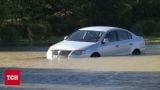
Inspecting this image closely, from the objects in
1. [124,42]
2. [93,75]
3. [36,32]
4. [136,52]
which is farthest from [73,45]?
[36,32]

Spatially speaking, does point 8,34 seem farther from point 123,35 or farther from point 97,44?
point 97,44

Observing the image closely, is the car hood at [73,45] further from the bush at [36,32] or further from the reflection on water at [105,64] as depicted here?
the bush at [36,32]

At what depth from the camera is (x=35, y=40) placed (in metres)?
36.9

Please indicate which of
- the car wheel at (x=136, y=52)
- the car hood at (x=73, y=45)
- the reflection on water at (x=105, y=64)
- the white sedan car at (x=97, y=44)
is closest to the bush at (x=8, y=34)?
the car wheel at (x=136, y=52)

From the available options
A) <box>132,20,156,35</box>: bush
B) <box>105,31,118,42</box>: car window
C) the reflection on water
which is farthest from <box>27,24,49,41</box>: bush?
the reflection on water

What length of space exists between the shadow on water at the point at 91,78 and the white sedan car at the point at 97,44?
4294mm

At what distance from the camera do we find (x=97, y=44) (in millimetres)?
21906

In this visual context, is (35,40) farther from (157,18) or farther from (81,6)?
(157,18)

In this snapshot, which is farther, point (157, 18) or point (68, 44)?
point (157, 18)

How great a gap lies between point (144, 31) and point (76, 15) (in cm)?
570

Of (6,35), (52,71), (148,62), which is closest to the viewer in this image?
(52,71)

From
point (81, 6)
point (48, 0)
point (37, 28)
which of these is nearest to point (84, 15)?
point (81, 6)

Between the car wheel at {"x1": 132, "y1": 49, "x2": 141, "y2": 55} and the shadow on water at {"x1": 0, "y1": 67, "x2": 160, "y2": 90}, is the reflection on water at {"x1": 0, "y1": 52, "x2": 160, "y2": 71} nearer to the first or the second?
the shadow on water at {"x1": 0, "y1": 67, "x2": 160, "y2": 90}

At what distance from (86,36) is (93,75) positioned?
7.01m
